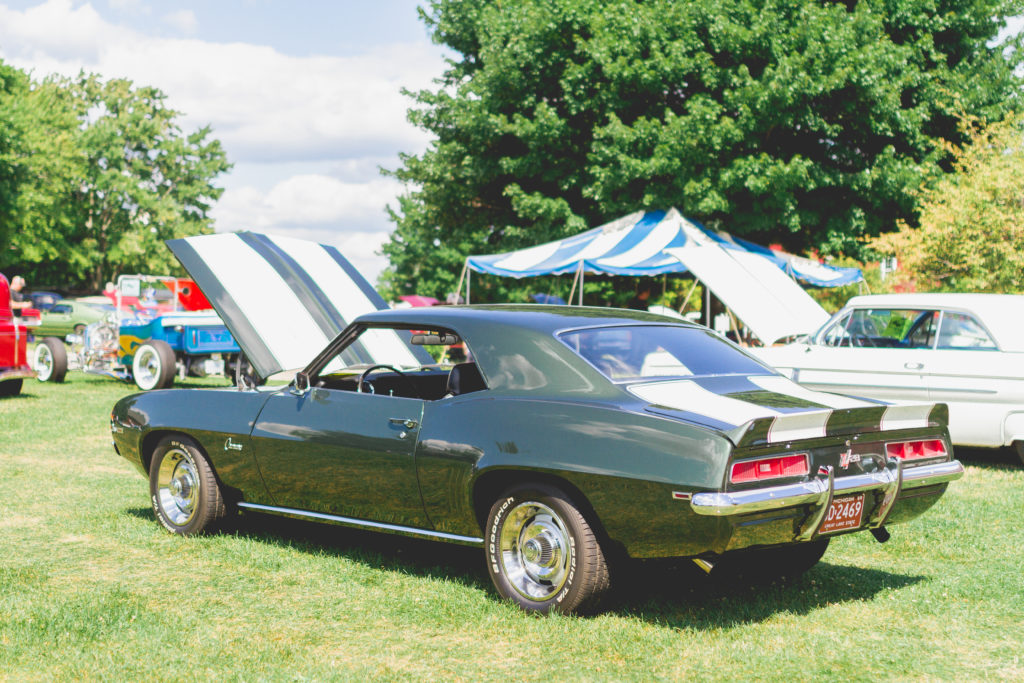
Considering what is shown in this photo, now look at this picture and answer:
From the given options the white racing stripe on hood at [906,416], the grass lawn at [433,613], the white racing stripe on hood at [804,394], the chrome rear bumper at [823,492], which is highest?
the white racing stripe on hood at [804,394]

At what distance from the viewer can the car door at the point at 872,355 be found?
9.90 meters

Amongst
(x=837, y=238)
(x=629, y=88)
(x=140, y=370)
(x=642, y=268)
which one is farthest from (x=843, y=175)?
(x=140, y=370)

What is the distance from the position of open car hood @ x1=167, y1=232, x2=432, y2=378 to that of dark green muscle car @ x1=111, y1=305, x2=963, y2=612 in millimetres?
1153

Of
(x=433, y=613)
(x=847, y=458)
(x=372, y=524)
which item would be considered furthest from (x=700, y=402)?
(x=372, y=524)

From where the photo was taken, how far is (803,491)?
4312 mm

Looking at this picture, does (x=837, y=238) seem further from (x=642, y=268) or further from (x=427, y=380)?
(x=427, y=380)

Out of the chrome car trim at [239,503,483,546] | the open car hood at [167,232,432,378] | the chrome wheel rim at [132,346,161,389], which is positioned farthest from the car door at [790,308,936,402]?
the chrome wheel rim at [132,346,161,389]

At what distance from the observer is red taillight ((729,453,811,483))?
420 centimetres

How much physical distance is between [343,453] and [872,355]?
256 inches

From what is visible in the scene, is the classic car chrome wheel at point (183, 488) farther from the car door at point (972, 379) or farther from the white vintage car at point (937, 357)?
the car door at point (972, 379)

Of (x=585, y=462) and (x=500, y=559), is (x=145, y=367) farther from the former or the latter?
(x=585, y=462)

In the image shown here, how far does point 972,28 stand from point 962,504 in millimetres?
19381

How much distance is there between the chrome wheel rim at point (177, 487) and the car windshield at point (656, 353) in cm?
273

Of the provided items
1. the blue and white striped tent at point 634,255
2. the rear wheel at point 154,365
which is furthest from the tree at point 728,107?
the rear wheel at point 154,365
